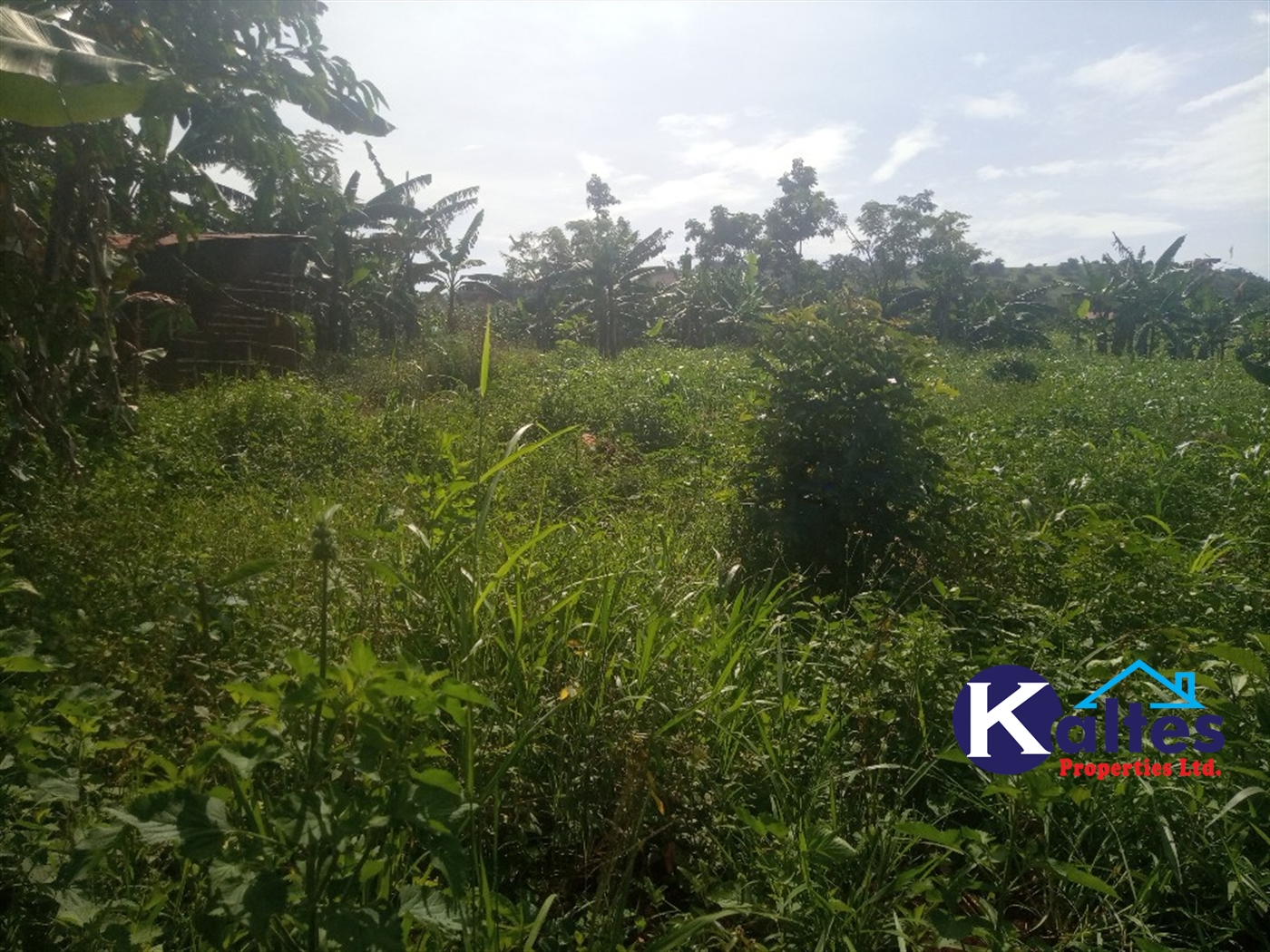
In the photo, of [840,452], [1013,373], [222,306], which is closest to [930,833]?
[840,452]

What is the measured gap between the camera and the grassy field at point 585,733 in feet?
4.92

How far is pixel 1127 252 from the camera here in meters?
21.5

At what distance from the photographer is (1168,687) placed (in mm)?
2354

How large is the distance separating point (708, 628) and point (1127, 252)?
76.0 feet

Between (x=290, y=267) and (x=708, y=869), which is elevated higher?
(x=290, y=267)

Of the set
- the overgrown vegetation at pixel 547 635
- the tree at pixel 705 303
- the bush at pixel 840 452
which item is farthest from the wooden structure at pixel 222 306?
the tree at pixel 705 303

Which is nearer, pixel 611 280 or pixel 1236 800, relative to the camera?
pixel 1236 800

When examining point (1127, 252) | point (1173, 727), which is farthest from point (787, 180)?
point (1173, 727)

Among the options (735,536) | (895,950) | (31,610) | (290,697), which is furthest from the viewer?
(735,536)

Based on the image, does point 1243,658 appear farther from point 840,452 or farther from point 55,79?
point 55,79

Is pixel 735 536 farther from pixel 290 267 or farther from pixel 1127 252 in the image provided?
pixel 1127 252

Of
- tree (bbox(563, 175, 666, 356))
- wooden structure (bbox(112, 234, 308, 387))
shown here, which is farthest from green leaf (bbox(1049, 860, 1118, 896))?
tree (bbox(563, 175, 666, 356))

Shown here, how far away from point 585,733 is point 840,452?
2432 mm

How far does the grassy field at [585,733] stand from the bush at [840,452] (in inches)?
6.3
